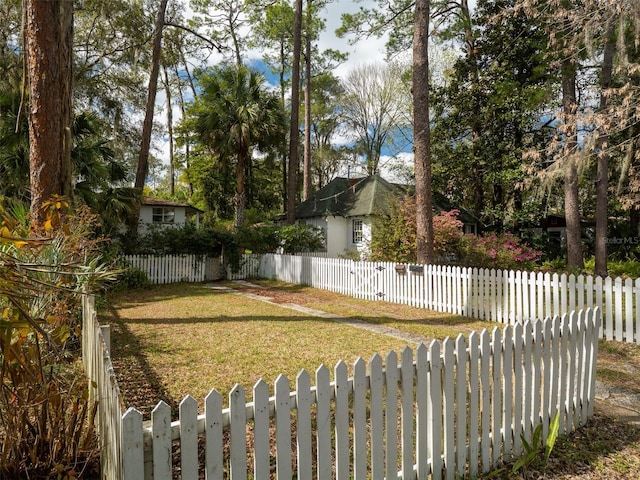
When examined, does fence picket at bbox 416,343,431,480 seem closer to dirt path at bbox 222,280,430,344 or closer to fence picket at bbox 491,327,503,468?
fence picket at bbox 491,327,503,468

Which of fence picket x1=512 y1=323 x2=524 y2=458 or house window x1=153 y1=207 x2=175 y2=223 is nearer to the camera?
fence picket x1=512 y1=323 x2=524 y2=458

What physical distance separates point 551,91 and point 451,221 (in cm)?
659

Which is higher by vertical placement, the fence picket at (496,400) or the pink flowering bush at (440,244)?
the pink flowering bush at (440,244)

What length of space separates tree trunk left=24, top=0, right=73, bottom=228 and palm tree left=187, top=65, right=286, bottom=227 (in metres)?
13.2

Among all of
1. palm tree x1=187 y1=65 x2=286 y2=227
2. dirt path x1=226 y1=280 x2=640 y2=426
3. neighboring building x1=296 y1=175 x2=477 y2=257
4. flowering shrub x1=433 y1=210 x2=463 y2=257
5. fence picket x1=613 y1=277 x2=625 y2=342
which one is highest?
palm tree x1=187 y1=65 x2=286 y2=227

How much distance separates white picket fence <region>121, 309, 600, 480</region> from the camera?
1.93 metres

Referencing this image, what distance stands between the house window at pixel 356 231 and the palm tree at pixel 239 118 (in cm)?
651

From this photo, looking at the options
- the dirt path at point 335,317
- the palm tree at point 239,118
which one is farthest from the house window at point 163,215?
the dirt path at point 335,317

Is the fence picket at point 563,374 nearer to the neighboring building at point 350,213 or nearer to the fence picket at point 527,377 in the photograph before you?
the fence picket at point 527,377

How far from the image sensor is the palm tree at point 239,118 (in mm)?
19859

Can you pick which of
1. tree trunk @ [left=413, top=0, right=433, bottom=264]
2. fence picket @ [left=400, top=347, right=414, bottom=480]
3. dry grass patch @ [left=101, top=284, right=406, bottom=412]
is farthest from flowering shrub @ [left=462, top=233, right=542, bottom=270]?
fence picket @ [left=400, top=347, right=414, bottom=480]

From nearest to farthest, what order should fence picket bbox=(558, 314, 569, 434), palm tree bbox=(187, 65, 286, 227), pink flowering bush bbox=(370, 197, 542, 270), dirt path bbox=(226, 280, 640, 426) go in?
fence picket bbox=(558, 314, 569, 434) → dirt path bbox=(226, 280, 640, 426) → pink flowering bush bbox=(370, 197, 542, 270) → palm tree bbox=(187, 65, 286, 227)

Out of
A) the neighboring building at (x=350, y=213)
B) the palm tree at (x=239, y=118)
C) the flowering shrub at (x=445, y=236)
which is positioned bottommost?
the flowering shrub at (x=445, y=236)

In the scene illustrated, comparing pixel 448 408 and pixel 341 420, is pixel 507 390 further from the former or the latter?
pixel 341 420
